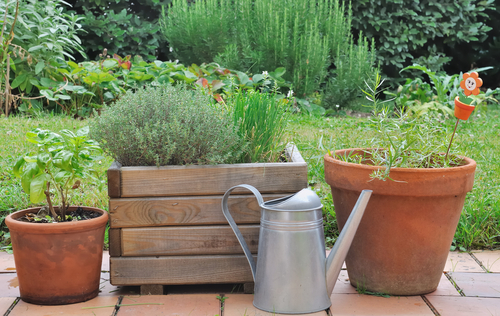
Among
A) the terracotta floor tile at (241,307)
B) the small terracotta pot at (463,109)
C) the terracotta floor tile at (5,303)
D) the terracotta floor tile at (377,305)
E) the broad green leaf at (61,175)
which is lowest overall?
the terracotta floor tile at (5,303)

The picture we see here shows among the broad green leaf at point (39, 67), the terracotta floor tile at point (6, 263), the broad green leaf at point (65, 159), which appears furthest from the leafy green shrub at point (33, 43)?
the broad green leaf at point (65, 159)

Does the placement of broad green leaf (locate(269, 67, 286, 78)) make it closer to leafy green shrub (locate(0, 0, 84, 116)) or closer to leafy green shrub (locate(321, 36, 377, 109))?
leafy green shrub (locate(321, 36, 377, 109))

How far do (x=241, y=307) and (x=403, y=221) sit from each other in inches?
26.7

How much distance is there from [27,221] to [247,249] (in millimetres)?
855

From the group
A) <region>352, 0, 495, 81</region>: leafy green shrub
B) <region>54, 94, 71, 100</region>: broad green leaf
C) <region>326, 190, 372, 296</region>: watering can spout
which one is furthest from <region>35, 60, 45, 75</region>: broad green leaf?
<region>352, 0, 495, 81</region>: leafy green shrub

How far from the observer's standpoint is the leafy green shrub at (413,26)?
6641 millimetres

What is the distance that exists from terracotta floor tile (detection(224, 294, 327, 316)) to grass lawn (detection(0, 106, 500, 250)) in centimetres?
67

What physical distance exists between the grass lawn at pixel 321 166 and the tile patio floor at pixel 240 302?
0.40 m

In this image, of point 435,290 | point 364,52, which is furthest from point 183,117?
point 364,52

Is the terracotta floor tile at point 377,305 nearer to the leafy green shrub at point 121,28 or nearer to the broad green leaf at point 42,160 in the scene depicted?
the broad green leaf at point 42,160

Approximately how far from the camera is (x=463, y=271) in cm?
206

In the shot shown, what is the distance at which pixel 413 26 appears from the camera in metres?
6.93

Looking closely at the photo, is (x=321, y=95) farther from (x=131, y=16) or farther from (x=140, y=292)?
(x=140, y=292)

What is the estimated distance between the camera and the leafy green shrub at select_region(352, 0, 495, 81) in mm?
6641
